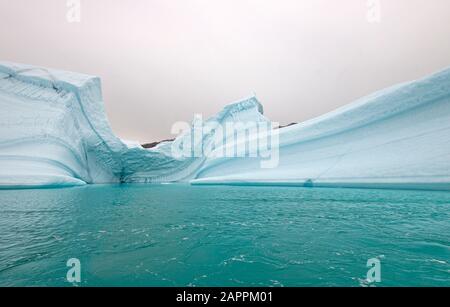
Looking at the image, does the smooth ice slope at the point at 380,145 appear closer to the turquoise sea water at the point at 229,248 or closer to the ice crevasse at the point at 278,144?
the ice crevasse at the point at 278,144

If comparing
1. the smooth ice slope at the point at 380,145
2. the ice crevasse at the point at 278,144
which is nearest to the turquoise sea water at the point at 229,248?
the smooth ice slope at the point at 380,145

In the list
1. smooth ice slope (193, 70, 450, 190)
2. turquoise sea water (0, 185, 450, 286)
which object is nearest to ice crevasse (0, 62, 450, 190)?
smooth ice slope (193, 70, 450, 190)

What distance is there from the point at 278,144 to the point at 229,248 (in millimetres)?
13456

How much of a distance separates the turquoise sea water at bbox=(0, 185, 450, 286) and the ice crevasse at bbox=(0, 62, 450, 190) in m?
5.52

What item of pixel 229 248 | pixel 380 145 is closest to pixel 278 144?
pixel 380 145

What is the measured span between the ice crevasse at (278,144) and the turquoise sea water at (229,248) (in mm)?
5524

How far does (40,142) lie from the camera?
14.4 meters

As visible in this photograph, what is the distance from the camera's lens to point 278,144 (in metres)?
15.9

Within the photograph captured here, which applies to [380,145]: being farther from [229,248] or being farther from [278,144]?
[229,248]

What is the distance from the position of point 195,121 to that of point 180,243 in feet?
66.5

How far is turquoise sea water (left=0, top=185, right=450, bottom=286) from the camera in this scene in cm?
234

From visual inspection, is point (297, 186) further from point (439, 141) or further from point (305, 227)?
point (305, 227)
